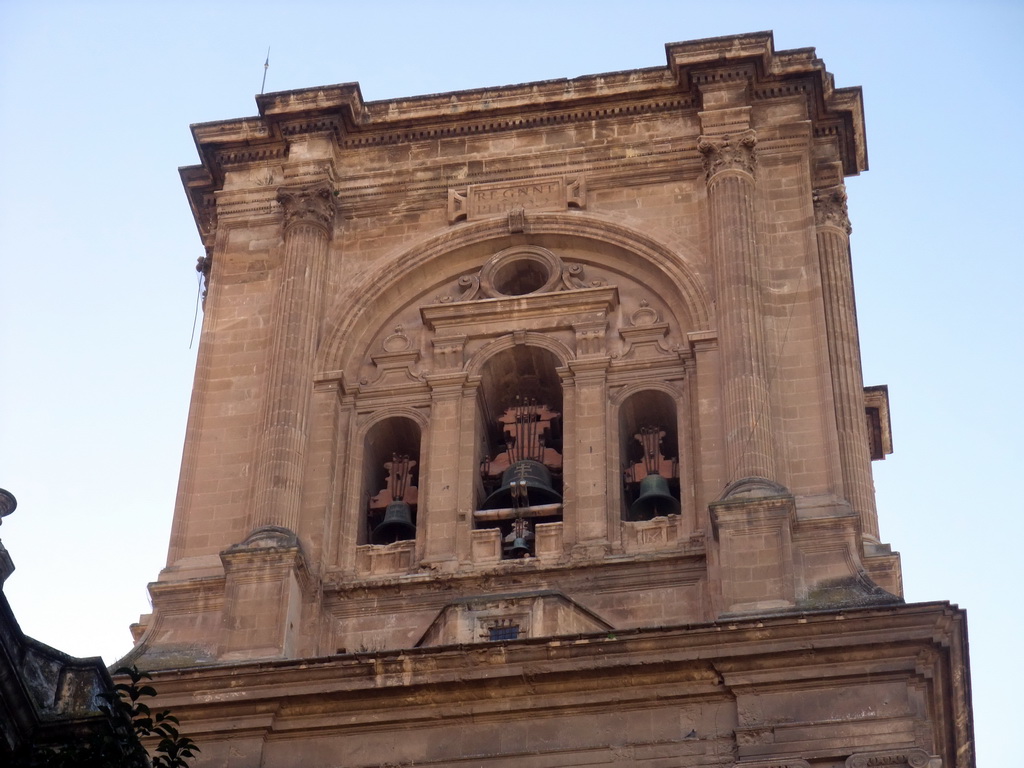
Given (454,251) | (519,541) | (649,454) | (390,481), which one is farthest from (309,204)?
(519,541)

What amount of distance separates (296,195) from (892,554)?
37.8ft

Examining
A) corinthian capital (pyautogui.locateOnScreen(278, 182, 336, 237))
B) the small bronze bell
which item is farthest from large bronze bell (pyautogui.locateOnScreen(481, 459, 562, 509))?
corinthian capital (pyautogui.locateOnScreen(278, 182, 336, 237))

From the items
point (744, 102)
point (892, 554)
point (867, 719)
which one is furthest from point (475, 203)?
A: point (867, 719)

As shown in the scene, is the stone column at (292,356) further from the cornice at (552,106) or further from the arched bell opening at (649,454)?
the arched bell opening at (649,454)

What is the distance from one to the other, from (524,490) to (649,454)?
2.02 meters

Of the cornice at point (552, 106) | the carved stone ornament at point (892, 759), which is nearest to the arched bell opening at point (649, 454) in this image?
the cornice at point (552, 106)

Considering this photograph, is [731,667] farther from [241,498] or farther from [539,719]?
[241,498]

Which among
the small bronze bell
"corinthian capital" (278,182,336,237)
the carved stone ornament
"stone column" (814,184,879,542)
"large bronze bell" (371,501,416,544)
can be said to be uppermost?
"corinthian capital" (278,182,336,237)

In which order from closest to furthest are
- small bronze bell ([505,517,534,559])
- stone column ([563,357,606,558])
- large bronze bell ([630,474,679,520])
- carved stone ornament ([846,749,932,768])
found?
1. carved stone ornament ([846,749,932,768])
2. stone column ([563,357,606,558])
3. small bronze bell ([505,517,534,559])
4. large bronze bell ([630,474,679,520])

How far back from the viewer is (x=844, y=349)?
37875mm

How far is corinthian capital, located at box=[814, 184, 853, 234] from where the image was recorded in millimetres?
40094

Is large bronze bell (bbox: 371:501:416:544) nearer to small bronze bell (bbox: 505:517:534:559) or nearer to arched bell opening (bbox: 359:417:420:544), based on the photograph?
arched bell opening (bbox: 359:417:420:544)

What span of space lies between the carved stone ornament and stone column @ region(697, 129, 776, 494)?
16.2ft

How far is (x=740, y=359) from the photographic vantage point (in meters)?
36.0
